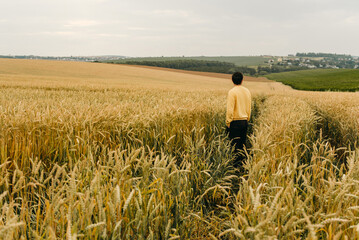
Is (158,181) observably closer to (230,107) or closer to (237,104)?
(230,107)

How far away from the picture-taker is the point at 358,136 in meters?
5.08

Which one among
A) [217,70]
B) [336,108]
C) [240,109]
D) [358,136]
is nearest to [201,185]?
[240,109]

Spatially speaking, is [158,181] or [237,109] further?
[237,109]

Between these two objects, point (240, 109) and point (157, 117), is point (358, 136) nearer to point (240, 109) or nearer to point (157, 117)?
point (240, 109)

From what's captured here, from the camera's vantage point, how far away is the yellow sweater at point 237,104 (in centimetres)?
541

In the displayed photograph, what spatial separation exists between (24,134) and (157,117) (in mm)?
1868

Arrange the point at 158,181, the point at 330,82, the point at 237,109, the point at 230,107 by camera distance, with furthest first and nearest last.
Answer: the point at 330,82
the point at 237,109
the point at 230,107
the point at 158,181

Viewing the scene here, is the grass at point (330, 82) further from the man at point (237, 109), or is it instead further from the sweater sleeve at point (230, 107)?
the sweater sleeve at point (230, 107)

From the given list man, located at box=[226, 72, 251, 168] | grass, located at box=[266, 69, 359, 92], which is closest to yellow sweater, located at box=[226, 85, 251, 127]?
man, located at box=[226, 72, 251, 168]

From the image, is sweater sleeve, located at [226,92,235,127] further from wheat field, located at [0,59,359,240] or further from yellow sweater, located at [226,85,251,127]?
wheat field, located at [0,59,359,240]

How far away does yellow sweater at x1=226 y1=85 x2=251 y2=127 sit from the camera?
5.41 meters

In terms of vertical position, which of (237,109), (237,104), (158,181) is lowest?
(158,181)

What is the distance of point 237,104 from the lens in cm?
549

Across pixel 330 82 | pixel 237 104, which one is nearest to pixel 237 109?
pixel 237 104
